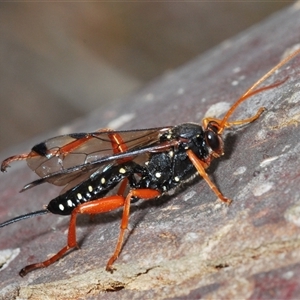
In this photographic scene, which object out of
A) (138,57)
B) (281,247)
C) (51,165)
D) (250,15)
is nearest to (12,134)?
(138,57)

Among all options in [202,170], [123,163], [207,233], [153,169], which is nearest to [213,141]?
[202,170]

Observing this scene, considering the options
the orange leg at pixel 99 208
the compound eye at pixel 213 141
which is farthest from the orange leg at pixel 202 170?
the orange leg at pixel 99 208

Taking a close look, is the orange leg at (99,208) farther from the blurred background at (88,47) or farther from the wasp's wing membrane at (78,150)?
the blurred background at (88,47)

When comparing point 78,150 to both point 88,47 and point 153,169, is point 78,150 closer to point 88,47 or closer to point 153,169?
point 153,169

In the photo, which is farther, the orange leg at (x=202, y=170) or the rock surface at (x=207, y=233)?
the orange leg at (x=202, y=170)

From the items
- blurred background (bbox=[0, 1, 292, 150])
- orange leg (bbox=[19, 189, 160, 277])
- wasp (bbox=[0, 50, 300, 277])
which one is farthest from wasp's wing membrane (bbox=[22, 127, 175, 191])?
blurred background (bbox=[0, 1, 292, 150])

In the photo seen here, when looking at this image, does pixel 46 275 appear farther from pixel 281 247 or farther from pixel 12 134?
pixel 12 134

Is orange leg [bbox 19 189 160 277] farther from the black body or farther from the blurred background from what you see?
the blurred background
